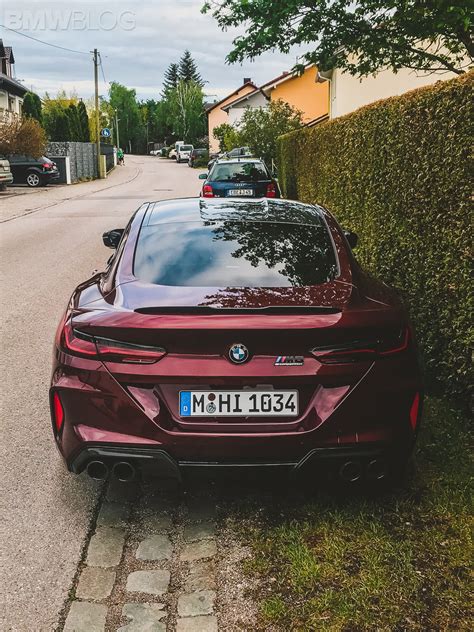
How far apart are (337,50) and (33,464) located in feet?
24.5

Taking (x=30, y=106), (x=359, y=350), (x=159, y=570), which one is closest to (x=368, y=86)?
(x=359, y=350)

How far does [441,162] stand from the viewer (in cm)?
513

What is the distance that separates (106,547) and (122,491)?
64cm

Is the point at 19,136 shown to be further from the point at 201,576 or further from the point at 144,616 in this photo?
the point at 144,616

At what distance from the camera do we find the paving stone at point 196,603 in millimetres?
2934

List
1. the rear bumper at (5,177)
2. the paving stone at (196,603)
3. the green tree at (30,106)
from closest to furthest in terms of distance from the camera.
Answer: the paving stone at (196,603) → the rear bumper at (5,177) → the green tree at (30,106)

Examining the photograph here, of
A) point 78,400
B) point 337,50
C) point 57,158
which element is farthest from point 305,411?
point 57,158

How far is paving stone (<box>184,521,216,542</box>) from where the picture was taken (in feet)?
11.6

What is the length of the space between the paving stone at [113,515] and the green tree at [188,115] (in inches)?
4443

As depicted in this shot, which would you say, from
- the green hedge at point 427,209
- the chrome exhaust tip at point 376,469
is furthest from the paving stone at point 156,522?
the green hedge at point 427,209

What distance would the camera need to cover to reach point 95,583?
10.3ft

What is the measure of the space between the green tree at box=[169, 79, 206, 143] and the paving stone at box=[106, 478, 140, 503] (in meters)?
113

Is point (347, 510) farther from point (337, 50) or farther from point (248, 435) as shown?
point (337, 50)

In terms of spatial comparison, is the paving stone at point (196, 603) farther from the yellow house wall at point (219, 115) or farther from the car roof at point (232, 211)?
the yellow house wall at point (219, 115)
